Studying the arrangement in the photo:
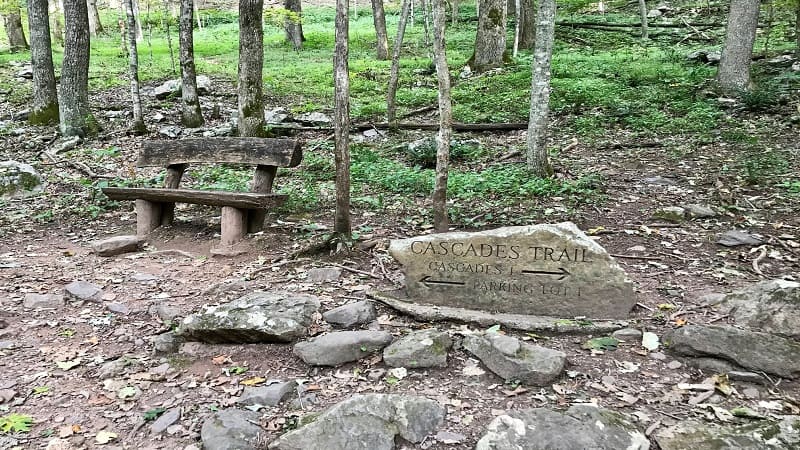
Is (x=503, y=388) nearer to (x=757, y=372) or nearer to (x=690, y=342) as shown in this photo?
(x=690, y=342)

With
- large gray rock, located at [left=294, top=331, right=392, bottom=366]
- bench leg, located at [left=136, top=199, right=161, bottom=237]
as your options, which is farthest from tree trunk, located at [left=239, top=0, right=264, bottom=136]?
large gray rock, located at [left=294, top=331, right=392, bottom=366]

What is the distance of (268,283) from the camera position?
526 centimetres

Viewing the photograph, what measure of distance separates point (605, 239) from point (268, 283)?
3.52 meters

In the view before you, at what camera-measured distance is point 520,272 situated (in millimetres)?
4344

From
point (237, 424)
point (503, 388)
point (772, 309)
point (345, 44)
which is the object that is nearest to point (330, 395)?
point (237, 424)

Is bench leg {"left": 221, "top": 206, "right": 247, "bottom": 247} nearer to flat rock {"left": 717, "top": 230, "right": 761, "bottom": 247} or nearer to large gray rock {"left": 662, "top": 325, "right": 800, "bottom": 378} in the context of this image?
large gray rock {"left": 662, "top": 325, "right": 800, "bottom": 378}

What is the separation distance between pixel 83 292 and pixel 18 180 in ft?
15.1

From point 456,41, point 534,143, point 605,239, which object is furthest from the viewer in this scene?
point 456,41

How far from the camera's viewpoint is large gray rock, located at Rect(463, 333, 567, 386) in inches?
137

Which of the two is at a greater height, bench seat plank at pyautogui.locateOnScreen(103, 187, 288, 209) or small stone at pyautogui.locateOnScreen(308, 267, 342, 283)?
bench seat plank at pyautogui.locateOnScreen(103, 187, 288, 209)

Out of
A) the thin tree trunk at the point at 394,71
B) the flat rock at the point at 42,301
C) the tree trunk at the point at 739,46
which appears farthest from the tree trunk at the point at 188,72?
the tree trunk at the point at 739,46

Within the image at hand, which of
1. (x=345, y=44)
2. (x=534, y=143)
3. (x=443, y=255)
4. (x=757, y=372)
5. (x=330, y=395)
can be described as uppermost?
(x=345, y=44)

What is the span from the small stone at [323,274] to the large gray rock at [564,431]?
2.57m

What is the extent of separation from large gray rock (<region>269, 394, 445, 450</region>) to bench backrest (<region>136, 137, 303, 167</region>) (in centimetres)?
373
